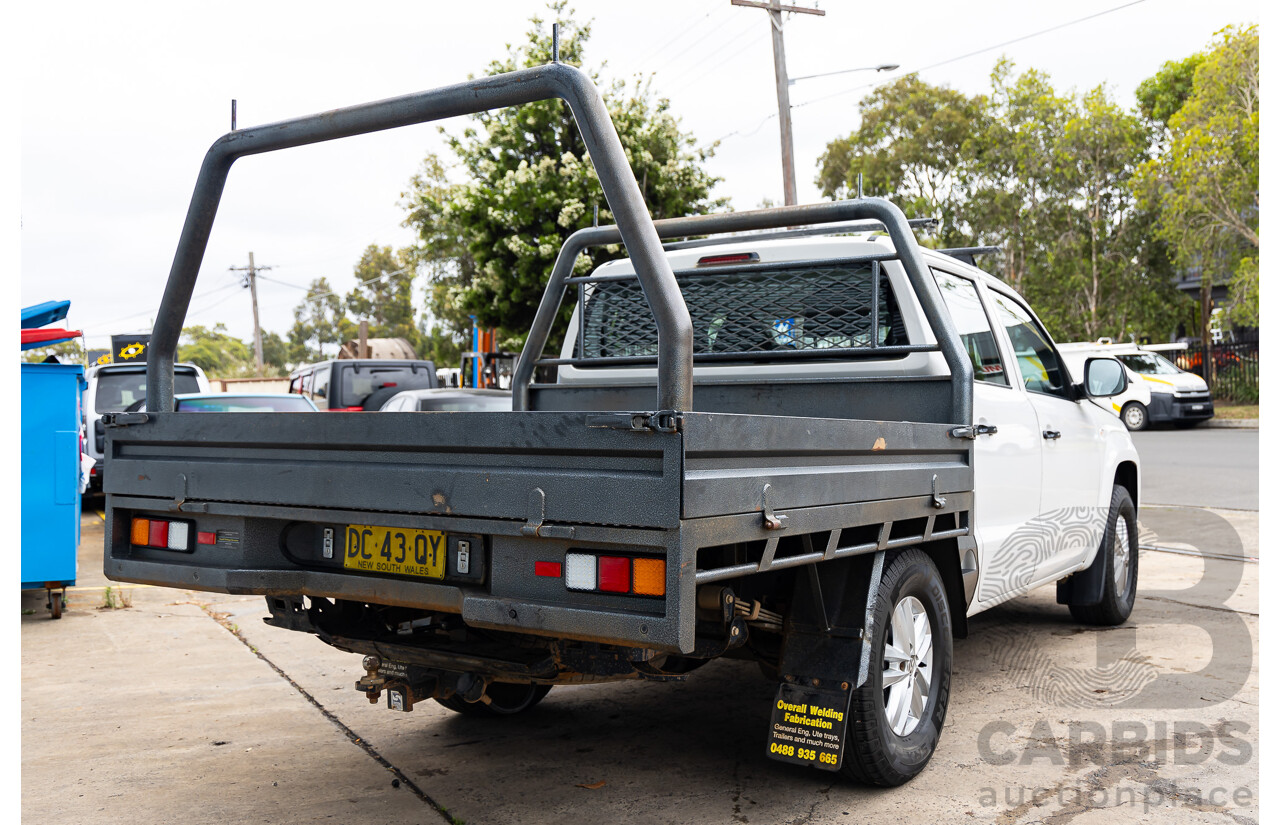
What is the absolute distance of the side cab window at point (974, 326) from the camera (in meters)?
4.81

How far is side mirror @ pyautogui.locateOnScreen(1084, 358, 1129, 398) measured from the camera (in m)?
5.80

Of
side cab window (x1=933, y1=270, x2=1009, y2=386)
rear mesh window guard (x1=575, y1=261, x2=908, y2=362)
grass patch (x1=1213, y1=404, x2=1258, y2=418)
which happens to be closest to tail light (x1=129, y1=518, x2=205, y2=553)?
rear mesh window guard (x1=575, y1=261, x2=908, y2=362)

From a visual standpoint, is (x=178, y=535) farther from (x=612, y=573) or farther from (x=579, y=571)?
(x=612, y=573)

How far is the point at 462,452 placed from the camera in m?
2.98

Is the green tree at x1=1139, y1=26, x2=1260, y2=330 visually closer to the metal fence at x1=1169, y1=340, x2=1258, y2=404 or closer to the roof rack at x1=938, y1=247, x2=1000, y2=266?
the metal fence at x1=1169, y1=340, x2=1258, y2=404

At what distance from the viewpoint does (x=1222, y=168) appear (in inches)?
983

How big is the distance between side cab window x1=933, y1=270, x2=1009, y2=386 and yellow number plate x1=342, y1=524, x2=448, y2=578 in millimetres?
2627

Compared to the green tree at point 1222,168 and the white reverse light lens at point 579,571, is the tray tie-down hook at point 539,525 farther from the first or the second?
the green tree at point 1222,168

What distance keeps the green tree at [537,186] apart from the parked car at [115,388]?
5446 mm

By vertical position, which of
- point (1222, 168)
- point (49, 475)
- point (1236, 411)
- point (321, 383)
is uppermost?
point (1222, 168)

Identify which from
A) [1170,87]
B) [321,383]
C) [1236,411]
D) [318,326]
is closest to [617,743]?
[321,383]

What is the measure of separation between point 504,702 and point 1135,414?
2157cm

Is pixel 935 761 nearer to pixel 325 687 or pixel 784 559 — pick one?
pixel 784 559

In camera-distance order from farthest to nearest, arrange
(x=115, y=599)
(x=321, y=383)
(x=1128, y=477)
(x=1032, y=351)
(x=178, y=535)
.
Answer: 1. (x=321, y=383)
2. (x=115, y=599)
3. (x=1128, y=477)
4. (x=1032, y=351)
5. (x=178, y=535)
